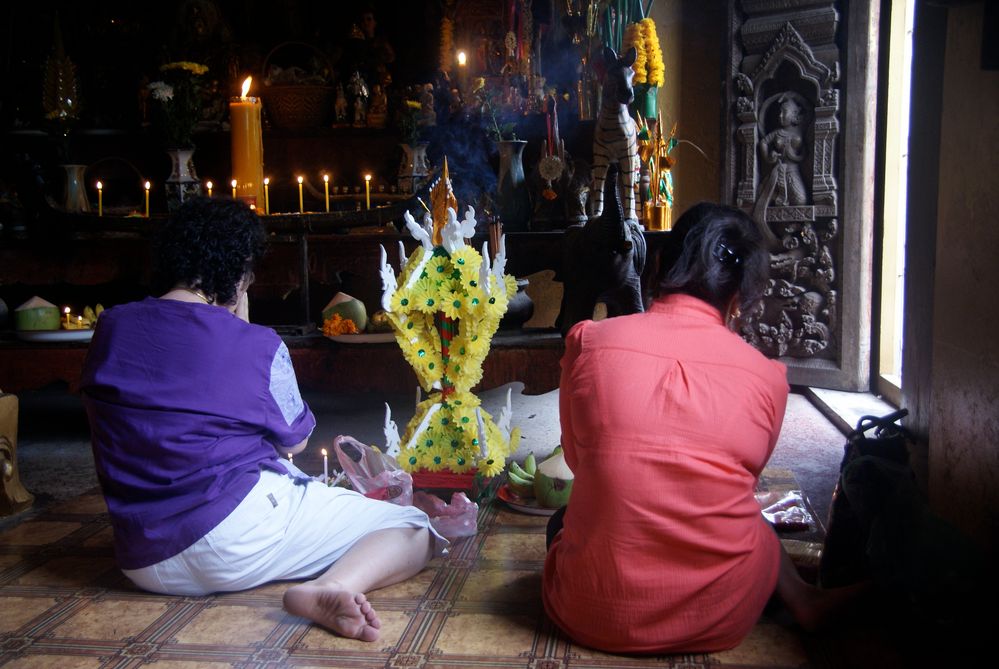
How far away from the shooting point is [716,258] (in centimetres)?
199

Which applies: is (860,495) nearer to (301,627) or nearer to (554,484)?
(554,484)

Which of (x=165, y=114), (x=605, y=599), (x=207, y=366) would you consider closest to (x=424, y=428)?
(x=207, y=366)

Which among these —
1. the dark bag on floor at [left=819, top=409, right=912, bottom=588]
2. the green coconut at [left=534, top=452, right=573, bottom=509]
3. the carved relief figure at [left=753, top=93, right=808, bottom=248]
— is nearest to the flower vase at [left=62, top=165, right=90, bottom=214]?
the green coconut at [left=534, top=452, right=573, bottom=509]

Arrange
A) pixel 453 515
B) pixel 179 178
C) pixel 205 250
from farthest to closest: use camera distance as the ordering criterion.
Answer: pixel 179 178
pixel 453 515
pixel 205 250

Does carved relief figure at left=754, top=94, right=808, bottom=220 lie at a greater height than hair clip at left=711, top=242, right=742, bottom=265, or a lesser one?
greater

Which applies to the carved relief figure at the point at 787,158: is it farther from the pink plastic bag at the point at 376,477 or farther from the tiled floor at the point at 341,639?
the pink plastic bag at the point at 376,477

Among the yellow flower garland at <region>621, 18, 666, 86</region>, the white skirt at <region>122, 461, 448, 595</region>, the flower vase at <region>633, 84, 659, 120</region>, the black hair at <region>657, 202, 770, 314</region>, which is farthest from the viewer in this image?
the flower vase at <region>633, 84, 659, 120</region>

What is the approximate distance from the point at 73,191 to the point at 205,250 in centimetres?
384

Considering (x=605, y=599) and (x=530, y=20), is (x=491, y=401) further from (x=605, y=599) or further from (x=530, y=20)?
(x=605, y=599)

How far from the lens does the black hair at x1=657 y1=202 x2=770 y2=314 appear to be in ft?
6.54

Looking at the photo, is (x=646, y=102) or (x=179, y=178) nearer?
(x=646, y=102)

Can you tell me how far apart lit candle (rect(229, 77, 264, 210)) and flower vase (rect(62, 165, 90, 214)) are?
5.96 ft

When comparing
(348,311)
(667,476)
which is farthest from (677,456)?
(348,311)

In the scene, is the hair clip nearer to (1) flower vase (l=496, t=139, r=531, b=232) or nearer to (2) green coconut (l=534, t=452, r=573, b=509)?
(2) green coconut (l=534, t=452, r=573, b=509)
